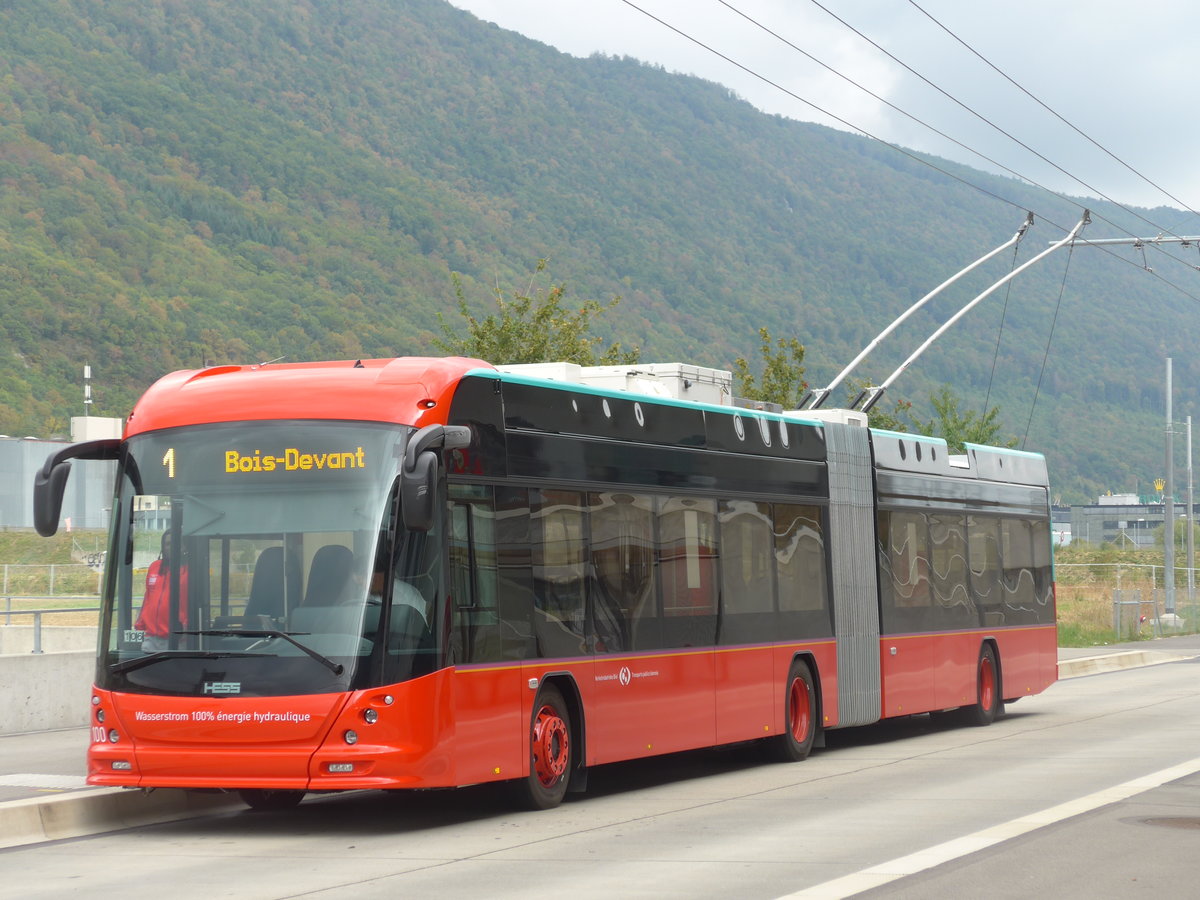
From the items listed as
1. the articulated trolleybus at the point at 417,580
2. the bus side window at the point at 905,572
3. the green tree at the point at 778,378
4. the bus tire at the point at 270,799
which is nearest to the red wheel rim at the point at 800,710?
the articulated trolleybus at the point at 417,580

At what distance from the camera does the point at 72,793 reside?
1234 centimetres

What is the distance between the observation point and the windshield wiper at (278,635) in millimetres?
11078

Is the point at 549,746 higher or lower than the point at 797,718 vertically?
higher

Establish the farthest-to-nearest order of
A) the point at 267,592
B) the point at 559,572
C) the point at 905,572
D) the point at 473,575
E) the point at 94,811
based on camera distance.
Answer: the point at 905,572, the point at 559,572, the point at 94,811, the point at 473,575, the point at 267,592

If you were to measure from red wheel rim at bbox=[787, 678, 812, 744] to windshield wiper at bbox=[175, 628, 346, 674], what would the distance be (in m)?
6.55

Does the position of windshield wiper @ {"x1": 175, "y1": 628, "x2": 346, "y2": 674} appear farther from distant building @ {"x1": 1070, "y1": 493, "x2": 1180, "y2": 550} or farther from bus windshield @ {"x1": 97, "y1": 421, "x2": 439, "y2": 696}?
distant building @ {"x1": 1070, "y1": 493, "x2": 1180, "y2": 550}

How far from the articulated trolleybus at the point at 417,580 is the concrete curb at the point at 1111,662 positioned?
18.1 metres

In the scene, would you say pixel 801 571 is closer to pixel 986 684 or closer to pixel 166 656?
pixel 986 684

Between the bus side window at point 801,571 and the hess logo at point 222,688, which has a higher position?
the bus side window at point 801,571

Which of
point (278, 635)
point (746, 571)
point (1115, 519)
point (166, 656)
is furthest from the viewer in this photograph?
point (1115, 519)

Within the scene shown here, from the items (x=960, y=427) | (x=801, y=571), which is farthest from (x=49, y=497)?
(x=960, y=427)

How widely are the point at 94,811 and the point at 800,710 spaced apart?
23.2ft

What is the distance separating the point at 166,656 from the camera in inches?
452

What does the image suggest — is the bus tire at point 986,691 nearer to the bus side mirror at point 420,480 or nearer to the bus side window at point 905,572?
the bus side window at point 905,572
